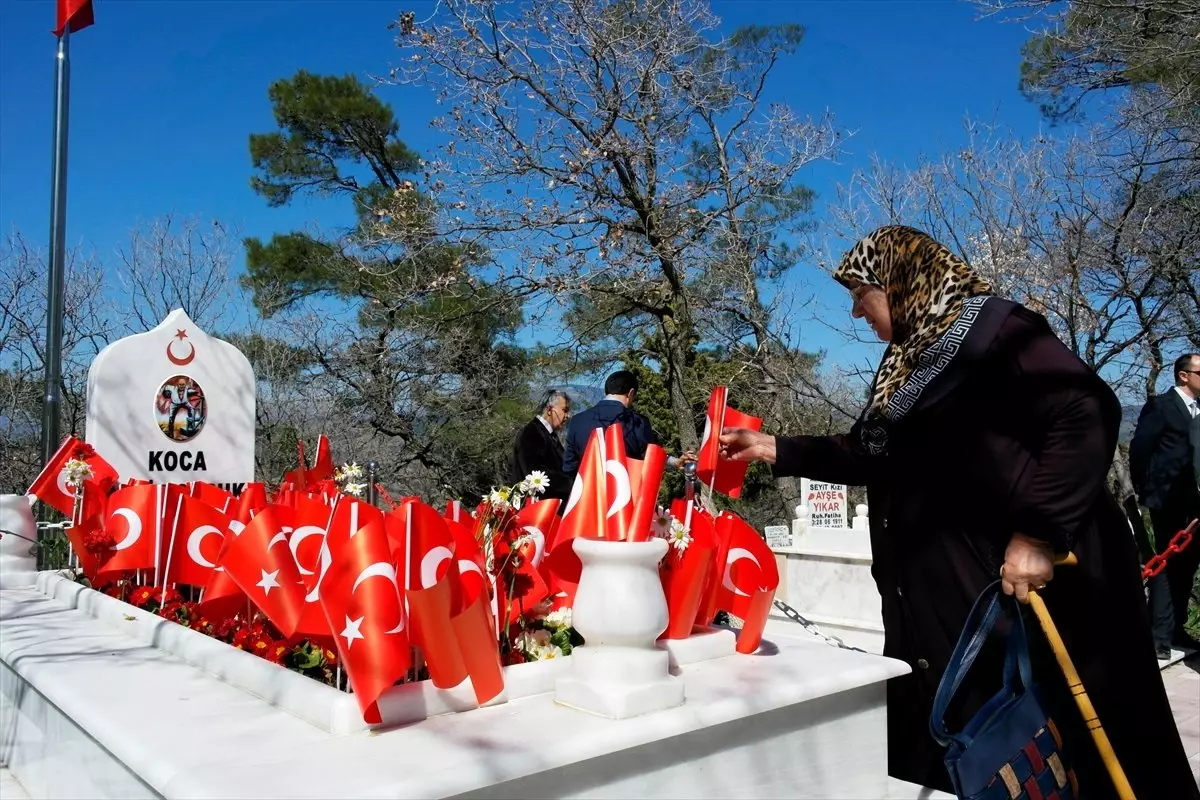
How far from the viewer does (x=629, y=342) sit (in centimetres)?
1577

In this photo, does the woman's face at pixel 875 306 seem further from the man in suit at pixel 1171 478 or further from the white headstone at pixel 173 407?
the white headstone at pixel 173 407

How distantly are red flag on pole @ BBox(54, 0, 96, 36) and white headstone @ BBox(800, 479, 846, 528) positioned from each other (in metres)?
6.87

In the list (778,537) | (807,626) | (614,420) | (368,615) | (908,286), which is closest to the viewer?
(368,615)

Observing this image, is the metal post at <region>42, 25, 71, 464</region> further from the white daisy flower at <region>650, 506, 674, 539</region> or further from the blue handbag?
the blue handbag

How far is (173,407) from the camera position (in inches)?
217

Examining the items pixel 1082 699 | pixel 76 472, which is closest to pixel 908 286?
pixel 1082 699

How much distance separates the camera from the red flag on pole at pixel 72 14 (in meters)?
6.29

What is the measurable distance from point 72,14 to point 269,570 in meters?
5.81

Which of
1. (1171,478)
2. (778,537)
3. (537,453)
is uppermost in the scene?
(537,453)

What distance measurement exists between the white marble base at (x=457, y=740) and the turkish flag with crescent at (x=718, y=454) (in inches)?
20.8

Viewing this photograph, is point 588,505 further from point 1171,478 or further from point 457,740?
point 1171,478

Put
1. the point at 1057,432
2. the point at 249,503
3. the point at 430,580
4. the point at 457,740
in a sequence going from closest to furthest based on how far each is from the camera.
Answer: the point at 457,740 → the point at 1057,432 → the point at 430,580 → the point at 249,503

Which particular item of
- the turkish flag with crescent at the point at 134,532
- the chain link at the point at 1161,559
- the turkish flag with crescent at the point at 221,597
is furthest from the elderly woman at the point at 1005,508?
the turkish flag with crescent at the point at 134,532

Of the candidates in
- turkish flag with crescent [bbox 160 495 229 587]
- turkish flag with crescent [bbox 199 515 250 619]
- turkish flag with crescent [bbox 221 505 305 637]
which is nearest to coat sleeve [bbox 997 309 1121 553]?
turkish flag with crescent [bbox 221 505 305 637]
